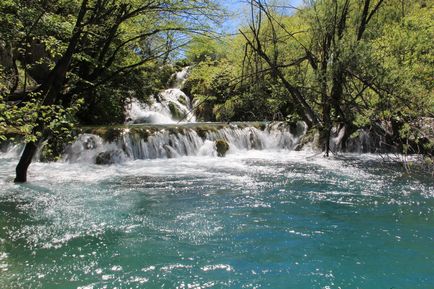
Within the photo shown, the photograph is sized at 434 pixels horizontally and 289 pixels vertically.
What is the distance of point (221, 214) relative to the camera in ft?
23.1

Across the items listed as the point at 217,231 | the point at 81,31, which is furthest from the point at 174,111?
the point at 217,231

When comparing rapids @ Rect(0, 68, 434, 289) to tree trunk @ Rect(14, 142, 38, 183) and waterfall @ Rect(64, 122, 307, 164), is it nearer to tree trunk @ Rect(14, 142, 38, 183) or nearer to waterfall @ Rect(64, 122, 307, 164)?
tree trunk @ Rect(14, 142, 38, 183)

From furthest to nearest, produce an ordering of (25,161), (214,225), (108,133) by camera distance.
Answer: (108,133), (25,161), (214,225)

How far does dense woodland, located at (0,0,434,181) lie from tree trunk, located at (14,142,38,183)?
0.10ft

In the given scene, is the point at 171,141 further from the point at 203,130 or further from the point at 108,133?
the point at 108,133

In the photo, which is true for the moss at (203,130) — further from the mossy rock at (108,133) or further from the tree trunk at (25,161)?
the tree trunk at (25,161)

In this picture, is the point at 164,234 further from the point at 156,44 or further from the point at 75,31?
the point at 156,44

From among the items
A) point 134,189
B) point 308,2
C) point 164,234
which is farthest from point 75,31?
point 308,2

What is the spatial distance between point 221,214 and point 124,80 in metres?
9.32

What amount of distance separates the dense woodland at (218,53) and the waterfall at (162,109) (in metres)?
2.20

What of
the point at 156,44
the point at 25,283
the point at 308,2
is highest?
the point at 308,2

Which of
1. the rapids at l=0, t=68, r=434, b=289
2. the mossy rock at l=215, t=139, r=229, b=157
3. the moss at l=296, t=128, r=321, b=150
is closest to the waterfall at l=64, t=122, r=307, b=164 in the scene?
the mossy rock at l=215, t=139, r=229, b=157

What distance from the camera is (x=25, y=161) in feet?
29.1

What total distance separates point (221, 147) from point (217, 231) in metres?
9.67
